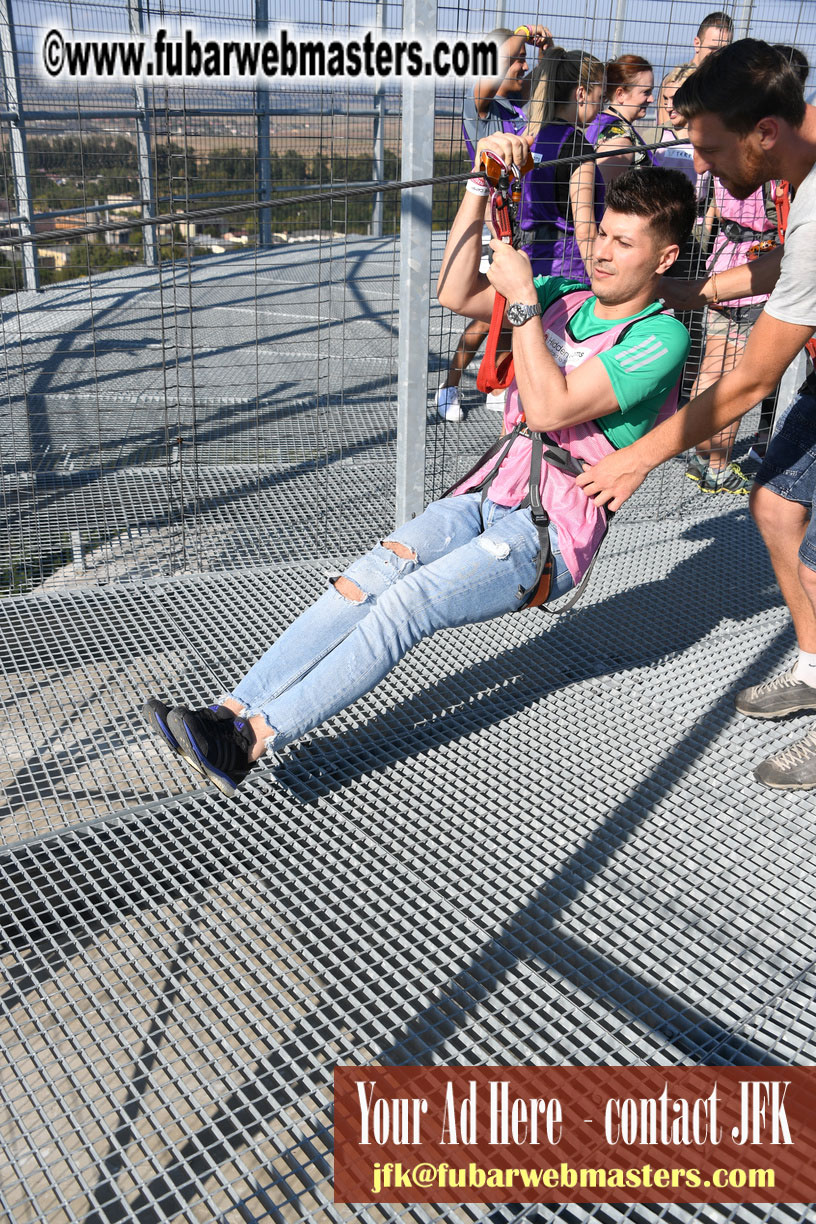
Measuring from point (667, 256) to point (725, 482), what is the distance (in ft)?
6.45


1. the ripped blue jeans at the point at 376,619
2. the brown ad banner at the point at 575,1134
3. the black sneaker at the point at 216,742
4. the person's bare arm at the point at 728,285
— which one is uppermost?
the person's bare arm at the point at 728,285

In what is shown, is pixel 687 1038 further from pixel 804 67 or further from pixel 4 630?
pixel 804 67

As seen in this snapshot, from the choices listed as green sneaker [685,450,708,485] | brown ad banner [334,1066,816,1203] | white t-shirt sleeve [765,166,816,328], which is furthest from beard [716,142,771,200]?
green sneaker [685,450,708,485]

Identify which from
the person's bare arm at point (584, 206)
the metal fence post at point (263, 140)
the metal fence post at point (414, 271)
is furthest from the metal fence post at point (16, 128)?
the metal fence post at point (414, 271)

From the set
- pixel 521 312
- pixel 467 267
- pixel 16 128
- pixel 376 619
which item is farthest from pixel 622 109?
pixel 16 128

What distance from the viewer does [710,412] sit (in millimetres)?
1931

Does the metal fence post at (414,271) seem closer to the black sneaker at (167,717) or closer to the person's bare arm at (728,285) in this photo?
the person's bare arm at (728,285)

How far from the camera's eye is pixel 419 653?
268 cm

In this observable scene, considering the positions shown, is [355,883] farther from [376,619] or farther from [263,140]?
[263,140]

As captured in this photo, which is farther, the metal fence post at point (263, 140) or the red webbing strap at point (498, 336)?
the metal fence post at point (263, 140)

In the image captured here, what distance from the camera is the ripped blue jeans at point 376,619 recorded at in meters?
1.88

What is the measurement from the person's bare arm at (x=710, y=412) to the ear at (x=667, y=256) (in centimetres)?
29

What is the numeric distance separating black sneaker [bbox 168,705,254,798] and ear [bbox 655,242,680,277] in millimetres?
1294

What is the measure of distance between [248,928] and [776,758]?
4.10 feet
